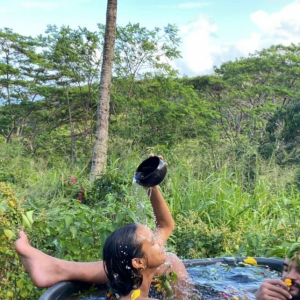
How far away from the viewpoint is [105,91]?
5574mm

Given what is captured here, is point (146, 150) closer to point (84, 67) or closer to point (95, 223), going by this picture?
point (84, 67)

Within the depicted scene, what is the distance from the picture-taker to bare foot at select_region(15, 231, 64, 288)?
1898 millimetres

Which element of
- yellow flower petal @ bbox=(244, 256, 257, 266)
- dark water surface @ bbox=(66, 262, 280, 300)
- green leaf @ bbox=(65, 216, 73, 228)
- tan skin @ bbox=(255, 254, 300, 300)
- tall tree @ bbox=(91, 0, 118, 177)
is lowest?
dark water surface @ bbox=(66, 262, 280, 300)

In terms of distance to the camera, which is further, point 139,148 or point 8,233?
point 139,148

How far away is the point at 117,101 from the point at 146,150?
1.77m

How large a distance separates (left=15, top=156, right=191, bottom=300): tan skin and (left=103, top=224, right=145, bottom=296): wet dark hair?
0.09 ft

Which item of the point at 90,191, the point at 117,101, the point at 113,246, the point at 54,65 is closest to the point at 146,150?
the point at 117,101

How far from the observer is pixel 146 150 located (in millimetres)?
6707

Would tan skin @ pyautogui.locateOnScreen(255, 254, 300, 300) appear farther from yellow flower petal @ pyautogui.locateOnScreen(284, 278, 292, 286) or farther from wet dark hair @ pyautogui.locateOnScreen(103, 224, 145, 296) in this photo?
wet dark hair @ pyautogui.locateOnScreen(103, 224, 145, 296)

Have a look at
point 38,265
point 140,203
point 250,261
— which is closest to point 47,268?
point 38,265

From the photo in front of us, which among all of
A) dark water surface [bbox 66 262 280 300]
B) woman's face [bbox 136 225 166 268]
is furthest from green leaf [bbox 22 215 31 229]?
woman's face [bbox 136 225 166 268]

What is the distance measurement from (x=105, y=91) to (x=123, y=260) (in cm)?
408

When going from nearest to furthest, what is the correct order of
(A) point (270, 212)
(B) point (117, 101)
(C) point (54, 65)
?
(A) point (270, 212) < (B) point (117, 101) < (C) point (54, 65)

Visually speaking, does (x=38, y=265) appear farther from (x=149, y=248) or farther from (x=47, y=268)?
(x=149, y=248)
